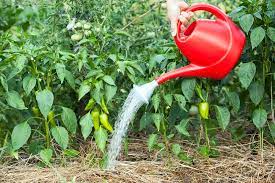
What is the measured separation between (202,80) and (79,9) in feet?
2.11

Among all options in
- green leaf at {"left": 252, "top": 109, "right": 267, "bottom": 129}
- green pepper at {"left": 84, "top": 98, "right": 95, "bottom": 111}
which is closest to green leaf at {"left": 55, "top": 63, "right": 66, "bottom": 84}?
green pepper at {"left": 84, "top": 98, "right": 95, "bottom": 111}

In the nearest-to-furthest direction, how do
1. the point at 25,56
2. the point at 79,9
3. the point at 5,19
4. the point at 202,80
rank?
the point at 25,56
the point at 202,80
the point at 79,9
the point at 5,19

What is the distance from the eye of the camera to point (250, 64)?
2.58m

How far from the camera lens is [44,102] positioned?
246cm

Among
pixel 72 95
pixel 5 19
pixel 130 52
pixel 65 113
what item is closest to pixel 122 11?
pixel 130 52

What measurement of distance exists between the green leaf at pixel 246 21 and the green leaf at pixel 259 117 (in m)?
0.38

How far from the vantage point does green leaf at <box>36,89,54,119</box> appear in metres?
2.46

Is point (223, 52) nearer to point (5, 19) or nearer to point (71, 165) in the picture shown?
point (71, 165)

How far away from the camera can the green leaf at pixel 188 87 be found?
257 cm

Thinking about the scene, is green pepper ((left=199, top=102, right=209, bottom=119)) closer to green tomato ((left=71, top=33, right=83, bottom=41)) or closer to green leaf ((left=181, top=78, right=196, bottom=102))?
green leaf ((left=181, top=78, right=196, bottom=102))

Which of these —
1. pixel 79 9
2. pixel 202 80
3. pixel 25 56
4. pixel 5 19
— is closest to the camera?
pixel 25 56

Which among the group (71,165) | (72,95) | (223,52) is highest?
(223,52)

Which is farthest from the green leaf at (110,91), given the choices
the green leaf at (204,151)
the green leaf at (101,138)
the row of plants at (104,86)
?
the green leaf at (204,151)

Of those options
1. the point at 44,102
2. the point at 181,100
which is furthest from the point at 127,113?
the point at 44,102
